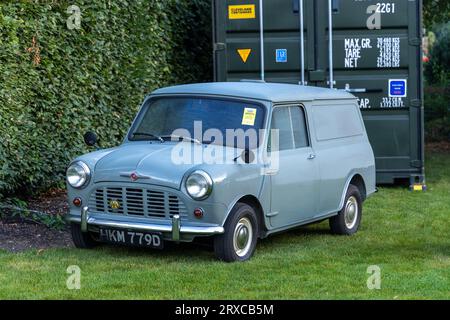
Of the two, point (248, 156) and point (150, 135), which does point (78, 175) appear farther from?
point (248, 156)

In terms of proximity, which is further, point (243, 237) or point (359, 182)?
point (359, 182)

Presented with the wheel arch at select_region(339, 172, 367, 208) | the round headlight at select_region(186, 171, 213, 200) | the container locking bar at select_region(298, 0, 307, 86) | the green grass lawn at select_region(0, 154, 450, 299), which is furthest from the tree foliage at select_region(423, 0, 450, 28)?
the round headlight at select_region(186, 171, 213, 200)

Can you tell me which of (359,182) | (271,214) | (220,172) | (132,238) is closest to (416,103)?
(359,182)

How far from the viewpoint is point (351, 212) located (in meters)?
9.66

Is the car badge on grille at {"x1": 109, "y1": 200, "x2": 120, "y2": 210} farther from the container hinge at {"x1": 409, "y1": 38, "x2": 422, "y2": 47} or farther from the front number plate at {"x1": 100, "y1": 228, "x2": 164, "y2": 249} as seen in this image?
the container hinge at {"x1": 409, "y1": 38, "x2": 422, "y2": 47}

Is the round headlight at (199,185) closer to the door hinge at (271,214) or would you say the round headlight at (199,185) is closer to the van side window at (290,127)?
the door hinge at (271,214)

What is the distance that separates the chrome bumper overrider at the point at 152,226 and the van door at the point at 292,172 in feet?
2.87

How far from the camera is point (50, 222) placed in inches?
368

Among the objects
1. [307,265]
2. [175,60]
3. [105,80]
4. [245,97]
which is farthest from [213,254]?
[175,60]

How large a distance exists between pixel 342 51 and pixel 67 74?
422 cm

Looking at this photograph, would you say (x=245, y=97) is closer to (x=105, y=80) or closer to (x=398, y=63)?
(x=105, y=80)

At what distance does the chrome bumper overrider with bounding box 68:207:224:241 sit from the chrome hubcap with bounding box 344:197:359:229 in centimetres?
236

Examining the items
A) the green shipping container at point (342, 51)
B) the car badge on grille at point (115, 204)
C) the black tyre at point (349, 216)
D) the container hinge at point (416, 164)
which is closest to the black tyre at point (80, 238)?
the car badge on grille at point (115, 204)

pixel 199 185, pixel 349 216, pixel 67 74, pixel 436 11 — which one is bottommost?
pixel 349 216
